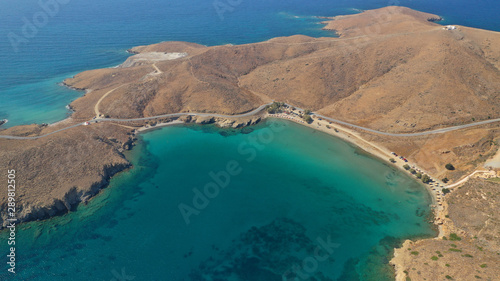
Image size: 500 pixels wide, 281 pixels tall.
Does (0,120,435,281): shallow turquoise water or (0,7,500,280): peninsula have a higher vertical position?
(0,7,500,280): peninsula

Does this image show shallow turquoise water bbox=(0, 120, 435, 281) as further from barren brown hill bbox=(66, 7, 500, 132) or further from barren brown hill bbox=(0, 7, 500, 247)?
barren brown hill bbox=(66, 7, 500, 132)

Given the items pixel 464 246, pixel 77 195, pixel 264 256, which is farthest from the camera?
pixel 77 195

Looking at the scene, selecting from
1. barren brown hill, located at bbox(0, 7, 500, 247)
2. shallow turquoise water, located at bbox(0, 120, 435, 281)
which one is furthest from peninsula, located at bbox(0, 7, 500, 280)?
shallow turquoise water, located at bbox(0, 120, 435, 281)

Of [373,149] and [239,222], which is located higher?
[239,222]

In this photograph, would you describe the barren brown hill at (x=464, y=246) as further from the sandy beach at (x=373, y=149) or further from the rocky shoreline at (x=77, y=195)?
the rocky shoreline at (x=77, y=195)

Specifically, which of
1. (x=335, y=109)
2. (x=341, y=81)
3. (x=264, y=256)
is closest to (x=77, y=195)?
(x=264, y=256)

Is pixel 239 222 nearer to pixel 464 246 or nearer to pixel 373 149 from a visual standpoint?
pixel 464 246
